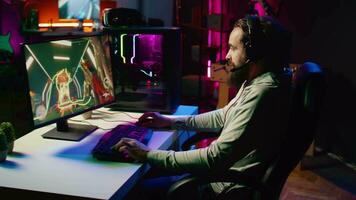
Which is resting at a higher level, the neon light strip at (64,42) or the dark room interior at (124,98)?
the neon light strip at (64,42)

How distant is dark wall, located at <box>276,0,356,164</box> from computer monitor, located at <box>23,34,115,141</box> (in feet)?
8.08

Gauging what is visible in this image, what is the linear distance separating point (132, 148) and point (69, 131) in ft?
1.55

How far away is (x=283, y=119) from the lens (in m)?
1.57

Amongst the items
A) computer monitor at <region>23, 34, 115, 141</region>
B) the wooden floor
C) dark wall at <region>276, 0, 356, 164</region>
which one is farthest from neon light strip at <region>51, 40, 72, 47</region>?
dark wall at <region>276, 0, 356, 164</region>

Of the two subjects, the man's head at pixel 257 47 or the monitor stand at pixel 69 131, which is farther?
the monitor stand at pixel 69 131

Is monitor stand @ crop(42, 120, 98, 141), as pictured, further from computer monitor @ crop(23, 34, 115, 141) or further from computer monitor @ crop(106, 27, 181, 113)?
computer monitor @ crop(106, 27, 181, 113)

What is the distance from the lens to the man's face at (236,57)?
1.63 m

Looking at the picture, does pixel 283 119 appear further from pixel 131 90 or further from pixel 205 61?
pixel 205 61

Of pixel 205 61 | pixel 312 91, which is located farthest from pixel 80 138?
pixel 205 61

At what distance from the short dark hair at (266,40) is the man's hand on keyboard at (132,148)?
0.54 metres

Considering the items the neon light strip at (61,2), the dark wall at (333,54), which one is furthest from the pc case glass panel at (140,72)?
the neon light strip at (61,2)

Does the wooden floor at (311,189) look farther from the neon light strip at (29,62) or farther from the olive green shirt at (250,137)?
the neon light strip at (29,62)

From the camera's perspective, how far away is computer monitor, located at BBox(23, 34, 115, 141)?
5.51ft

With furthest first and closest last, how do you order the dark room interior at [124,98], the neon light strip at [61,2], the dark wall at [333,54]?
1. the neon light strip at [61,2]
2. the dark wall at [333,54]
3. the dark room interior at [124,98]
